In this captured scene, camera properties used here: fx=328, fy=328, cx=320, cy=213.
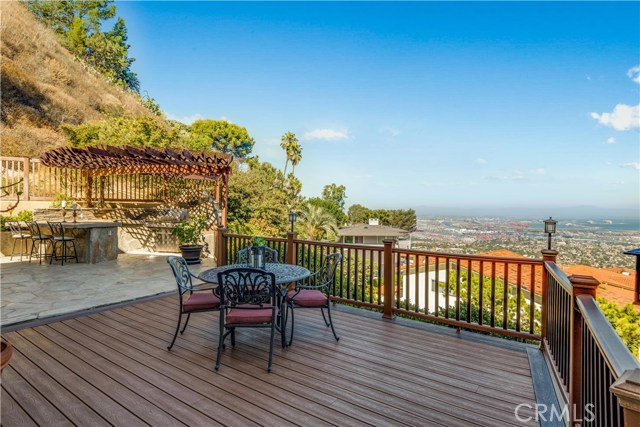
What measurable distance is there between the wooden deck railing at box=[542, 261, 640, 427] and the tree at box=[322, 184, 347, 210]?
122ft

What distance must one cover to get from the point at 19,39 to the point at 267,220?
1498 centimetres

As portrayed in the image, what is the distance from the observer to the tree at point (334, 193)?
3997cm

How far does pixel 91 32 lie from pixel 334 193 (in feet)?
87.6

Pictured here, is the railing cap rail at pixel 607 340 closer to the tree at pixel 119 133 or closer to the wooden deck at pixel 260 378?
the wooden deck at pixel 260 378

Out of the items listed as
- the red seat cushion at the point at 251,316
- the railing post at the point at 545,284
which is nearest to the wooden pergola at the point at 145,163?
the red seat cushion at the point at 251,316

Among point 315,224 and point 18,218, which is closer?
point 18,218

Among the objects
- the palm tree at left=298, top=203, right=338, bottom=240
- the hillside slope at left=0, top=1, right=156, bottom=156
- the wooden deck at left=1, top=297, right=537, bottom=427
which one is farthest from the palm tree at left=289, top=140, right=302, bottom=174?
the wooden deck at left=1, top=297, right=537, bottom=427

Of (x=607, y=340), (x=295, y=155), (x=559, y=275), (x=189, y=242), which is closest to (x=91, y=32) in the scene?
(x=295, y=155)

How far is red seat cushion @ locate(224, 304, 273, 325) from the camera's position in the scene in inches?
109

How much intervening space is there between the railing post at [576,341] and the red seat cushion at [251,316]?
2108 millimetres

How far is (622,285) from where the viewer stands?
761cm

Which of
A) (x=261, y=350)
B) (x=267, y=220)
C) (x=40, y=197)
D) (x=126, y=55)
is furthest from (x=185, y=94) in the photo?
(x=261, y=350)

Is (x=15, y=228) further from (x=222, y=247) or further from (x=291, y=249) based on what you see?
(x=291, y=249)

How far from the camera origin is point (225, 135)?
33.2 metres
